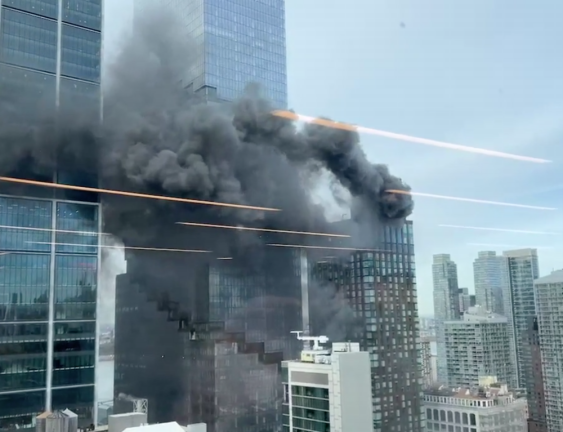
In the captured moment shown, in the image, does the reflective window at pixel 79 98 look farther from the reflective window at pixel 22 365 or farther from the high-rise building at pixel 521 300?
the high-rise building at pixel 521 300

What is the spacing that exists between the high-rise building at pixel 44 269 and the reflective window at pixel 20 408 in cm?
1

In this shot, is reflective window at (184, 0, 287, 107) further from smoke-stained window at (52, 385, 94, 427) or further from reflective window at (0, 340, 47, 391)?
smoke-stained window at (52, 385, 94, 427)

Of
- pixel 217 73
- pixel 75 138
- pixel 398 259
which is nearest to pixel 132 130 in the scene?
pixel 75 138

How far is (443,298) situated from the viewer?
6.05 meters

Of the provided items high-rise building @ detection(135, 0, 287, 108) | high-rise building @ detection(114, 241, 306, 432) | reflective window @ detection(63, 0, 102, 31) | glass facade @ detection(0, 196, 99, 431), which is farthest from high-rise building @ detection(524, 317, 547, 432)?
reflective window @ detection(63, 0, 102, 31)

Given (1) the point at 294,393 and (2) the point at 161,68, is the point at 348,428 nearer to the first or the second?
(1) the point at 294,393

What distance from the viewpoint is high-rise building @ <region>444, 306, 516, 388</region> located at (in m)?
5.80

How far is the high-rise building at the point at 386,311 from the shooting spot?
6.27m

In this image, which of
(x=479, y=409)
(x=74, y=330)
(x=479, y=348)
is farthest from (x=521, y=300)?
(x=74, y=330)

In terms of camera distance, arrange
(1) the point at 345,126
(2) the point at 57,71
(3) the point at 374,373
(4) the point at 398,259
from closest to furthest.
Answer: (1) the point at 345,126 < (3) the point at 374,373 < (4) the point at 398,259 < (2) the point at 57,71

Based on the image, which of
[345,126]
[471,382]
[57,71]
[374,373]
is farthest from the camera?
[57,71]

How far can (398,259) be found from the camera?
6.66 meters

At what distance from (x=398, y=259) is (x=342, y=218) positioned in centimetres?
89

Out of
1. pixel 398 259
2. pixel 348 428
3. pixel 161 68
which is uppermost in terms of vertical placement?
pixel 161 68
